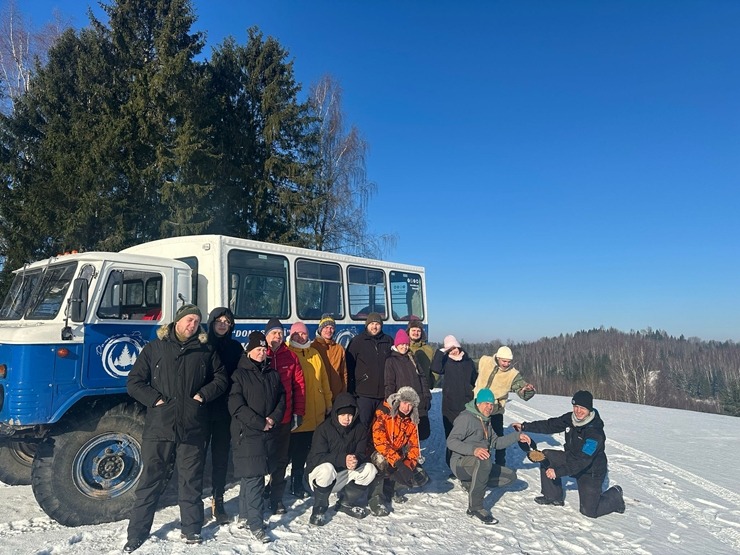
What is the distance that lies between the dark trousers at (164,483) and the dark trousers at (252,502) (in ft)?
1.24

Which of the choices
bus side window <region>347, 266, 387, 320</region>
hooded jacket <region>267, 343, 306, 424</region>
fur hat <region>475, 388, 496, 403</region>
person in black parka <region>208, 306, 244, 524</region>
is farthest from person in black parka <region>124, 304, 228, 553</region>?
bus side window <region>347, 266, 387, 320</region>

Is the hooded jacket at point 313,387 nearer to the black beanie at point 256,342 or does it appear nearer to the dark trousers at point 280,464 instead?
the dark trousers at point 280,464

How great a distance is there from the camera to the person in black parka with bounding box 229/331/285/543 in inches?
173

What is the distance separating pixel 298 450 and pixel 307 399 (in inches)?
25.5

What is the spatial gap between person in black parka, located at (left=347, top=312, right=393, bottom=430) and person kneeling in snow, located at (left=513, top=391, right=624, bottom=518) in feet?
5.53

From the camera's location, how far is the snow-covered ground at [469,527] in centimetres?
428

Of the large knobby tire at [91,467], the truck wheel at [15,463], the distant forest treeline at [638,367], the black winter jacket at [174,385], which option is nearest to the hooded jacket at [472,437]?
the black winter jacket at [174,385]

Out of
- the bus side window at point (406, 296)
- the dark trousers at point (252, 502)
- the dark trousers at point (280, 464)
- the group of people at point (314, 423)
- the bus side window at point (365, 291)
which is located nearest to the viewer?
the group of people at point (314, 423)

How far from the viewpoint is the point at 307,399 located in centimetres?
537

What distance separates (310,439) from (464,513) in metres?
1.82

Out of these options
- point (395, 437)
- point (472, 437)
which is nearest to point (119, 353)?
point (395, 437)

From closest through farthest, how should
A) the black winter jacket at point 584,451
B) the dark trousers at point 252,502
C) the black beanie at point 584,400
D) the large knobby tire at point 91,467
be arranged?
the dark trousers at point 252,502 < the large knobby tire at point 91,467 < the black winter jacket at point 584,451 < the black beanie at point 584,400

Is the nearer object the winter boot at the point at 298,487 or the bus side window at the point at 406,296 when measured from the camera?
the winter boot at the point at 298,487

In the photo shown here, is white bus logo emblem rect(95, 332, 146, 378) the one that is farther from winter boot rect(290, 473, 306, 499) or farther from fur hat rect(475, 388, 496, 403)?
fur hat rect(475, 388, 496, 403)
